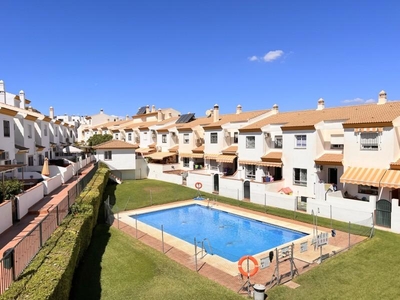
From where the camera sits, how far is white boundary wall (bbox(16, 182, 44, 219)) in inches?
859

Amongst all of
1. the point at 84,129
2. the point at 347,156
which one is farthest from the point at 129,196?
the point at 84,129

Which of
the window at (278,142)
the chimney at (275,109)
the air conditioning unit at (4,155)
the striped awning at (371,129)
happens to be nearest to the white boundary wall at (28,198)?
the air conditioning unit at (4,155)

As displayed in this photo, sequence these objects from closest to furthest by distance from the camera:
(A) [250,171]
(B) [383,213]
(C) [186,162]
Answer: (B) [383,213] < (A) [250,171] < (C) [186,162]

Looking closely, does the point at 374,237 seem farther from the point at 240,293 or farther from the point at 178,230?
the point at 178,230

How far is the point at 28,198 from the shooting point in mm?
23719

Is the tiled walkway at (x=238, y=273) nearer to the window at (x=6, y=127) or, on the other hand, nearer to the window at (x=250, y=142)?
the window at (x=6, y=127)

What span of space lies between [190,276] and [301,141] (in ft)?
88.3

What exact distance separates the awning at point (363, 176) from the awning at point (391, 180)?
18.0 inches

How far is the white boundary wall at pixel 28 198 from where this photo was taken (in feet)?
71.6

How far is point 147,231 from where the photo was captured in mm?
29344

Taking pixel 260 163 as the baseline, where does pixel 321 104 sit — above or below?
above

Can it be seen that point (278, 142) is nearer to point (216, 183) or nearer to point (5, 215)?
point (216, 183)

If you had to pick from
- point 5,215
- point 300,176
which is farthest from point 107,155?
point 5,215

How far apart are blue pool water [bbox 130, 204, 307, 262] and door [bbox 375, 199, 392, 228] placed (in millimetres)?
7937
